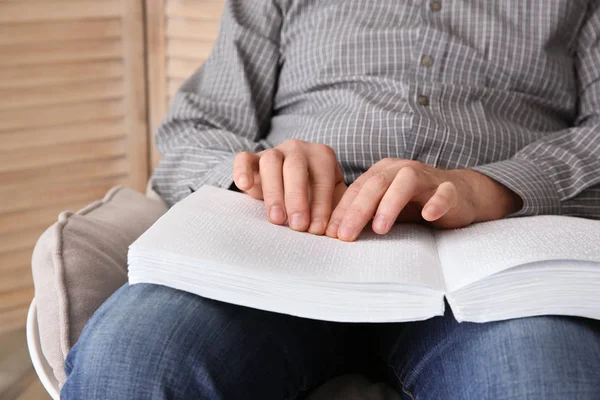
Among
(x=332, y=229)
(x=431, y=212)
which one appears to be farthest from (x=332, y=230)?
(x=431, y=212)

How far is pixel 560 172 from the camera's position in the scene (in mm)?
981

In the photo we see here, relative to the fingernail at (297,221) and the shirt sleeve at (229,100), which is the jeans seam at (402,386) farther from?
the shirt sleeve at (229,100)

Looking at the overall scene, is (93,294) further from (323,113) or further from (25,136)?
(25,136)

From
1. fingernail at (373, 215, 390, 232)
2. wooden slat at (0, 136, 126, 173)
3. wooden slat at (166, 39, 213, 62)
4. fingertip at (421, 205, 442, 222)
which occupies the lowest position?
wooden slat at (0, 136, 126, 173)

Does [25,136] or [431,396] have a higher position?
[431,396]

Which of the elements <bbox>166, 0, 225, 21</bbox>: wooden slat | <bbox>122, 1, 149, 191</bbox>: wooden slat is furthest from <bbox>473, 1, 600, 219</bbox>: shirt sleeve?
<bbox>122, 1, 149, 191</bbox>: wooden slat

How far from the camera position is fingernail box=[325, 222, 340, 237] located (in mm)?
725

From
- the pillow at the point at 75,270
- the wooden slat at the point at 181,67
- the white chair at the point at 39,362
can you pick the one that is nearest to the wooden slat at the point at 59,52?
the wooden slat at the point at 181,67

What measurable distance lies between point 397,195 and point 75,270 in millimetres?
407

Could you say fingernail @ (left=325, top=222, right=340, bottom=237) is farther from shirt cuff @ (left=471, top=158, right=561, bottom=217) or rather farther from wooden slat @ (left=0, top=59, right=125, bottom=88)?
wooden slat @ (left=0, top=59, right=125, bottom=88)

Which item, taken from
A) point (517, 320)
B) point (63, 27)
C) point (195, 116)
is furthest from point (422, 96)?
point (63, 27)

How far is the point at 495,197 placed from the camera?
89 centimetres

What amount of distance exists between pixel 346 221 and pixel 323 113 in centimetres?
43

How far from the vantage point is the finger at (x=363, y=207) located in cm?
71
